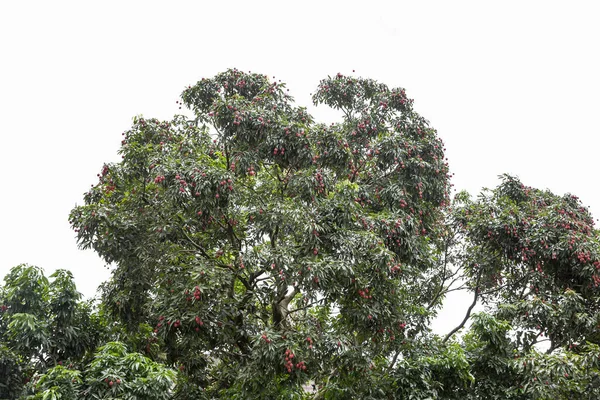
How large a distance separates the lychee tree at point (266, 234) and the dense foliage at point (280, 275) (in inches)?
1.3

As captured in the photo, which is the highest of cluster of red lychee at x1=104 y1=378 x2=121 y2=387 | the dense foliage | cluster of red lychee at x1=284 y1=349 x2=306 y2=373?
the dense foliage

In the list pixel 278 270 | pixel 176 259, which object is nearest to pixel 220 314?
pixel 278 270

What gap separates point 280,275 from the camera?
7160 mm

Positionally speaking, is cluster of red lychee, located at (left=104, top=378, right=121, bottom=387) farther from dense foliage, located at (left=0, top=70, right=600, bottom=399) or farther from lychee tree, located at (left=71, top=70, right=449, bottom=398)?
lychee tree, located at (left=71, top=70, right=449, bottom=398)

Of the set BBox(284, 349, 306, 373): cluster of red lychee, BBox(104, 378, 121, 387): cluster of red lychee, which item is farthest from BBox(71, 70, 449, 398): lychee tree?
BBox(104, 378, 121, 387): cluster of red lychee

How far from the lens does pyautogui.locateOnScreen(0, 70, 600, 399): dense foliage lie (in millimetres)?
7184

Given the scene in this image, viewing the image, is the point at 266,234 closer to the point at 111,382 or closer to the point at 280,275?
the point at 280,275

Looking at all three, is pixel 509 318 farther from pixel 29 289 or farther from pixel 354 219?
pixel 29 289

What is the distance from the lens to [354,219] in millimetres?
7457

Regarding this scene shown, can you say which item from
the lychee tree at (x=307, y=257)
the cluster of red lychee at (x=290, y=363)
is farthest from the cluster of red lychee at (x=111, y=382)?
the cluster of red lychee at (x=290, y=363)

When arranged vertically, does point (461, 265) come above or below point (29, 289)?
above

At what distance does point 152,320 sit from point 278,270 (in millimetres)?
2668

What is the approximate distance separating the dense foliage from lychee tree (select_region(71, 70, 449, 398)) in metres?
0.03

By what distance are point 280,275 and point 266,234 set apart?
3.35ft
